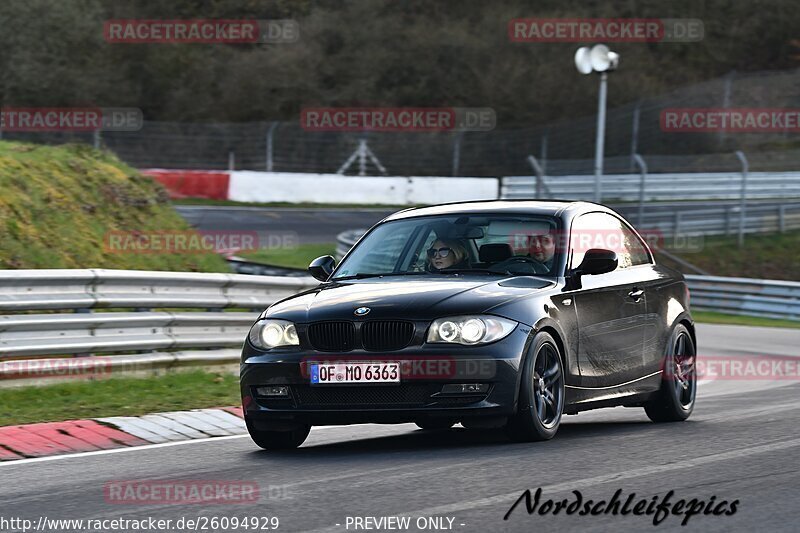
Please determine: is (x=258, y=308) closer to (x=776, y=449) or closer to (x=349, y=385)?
(x=349, y=385)

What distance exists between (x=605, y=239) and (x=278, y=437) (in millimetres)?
2765

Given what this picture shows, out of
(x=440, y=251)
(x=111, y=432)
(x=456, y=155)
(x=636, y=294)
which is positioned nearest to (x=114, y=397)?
(x=111, y=432)

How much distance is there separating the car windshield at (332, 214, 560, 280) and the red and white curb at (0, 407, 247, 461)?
1502mm

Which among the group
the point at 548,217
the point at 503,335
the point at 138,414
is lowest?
the point at 138,414

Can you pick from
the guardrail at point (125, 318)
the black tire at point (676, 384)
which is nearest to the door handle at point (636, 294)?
the black tire at point (676, 384)

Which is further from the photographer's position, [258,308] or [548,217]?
[258,308]

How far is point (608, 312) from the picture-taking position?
9.23m

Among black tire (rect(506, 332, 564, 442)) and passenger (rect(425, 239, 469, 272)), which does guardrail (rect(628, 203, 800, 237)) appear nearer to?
passenger (rect(425, 239, 469, 272))

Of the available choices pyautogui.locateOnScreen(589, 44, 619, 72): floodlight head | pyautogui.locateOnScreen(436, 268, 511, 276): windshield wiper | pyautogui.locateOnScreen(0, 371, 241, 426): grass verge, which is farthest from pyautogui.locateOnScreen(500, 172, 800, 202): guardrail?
pyautogui.locateOnScreen(436, 268, 511, 276): windshield wiper

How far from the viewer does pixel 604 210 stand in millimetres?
10156

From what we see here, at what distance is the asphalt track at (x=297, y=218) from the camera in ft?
106

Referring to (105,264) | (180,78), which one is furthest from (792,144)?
(105,264)

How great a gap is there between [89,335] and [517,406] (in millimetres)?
5142

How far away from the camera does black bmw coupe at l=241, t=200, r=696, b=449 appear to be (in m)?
7.84
